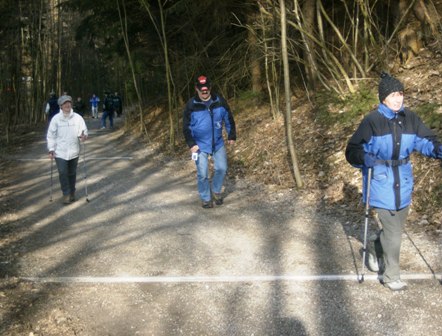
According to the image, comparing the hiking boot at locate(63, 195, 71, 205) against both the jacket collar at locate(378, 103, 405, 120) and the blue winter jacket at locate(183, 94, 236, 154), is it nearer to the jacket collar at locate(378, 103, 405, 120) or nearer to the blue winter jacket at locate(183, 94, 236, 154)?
the blue winter jacket at locate(183, 94, 236, 154)

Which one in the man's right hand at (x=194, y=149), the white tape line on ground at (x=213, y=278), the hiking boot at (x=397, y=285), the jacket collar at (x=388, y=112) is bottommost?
the white tape line on ground at (x=213, y=278)

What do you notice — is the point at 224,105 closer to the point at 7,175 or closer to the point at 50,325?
the point at 50,325

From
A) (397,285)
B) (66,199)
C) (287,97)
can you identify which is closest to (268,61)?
(287,97)

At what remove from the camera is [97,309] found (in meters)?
4.73

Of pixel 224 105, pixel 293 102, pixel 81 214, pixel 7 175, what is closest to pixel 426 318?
pixel 224 105

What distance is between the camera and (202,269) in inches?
224

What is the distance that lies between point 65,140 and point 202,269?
476 centimetres

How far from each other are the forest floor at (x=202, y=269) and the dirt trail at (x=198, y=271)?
0.05ft

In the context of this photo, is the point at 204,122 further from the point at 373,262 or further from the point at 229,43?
the point at 229,43

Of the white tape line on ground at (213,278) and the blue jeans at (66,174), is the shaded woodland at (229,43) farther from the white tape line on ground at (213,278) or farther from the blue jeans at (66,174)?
the white tape line on ground at (213,278)

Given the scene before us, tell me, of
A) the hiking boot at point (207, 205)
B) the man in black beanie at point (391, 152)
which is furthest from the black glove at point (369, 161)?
the hiking boot at point (207, 205)

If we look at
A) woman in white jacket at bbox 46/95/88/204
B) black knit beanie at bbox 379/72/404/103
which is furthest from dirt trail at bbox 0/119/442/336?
black knit beanie at bbox 379/72/404/103

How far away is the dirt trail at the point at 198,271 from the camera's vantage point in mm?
4414

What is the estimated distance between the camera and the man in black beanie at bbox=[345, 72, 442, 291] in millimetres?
4641
